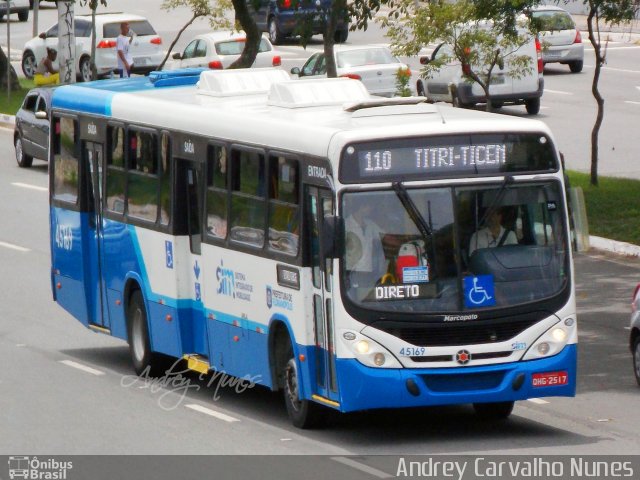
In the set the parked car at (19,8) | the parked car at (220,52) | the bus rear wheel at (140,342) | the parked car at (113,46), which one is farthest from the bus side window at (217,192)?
the parked car at (19,8)

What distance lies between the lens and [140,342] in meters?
16.2

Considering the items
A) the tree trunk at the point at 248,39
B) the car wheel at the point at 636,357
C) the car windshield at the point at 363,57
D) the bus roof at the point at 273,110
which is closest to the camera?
the bus roof at the point at 273,110

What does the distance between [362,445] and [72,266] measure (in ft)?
19.9

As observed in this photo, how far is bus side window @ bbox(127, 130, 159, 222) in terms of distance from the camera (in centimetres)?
1548

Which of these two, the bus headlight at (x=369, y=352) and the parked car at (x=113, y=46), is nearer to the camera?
the bus headlight at (x=369, y=352)

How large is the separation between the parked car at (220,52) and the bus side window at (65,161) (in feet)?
81.4

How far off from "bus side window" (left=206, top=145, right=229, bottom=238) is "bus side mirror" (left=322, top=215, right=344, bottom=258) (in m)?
2.18

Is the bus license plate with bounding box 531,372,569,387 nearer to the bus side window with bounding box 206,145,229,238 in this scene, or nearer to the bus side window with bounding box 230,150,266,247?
the bus side window with bounding box 230,150,266,247

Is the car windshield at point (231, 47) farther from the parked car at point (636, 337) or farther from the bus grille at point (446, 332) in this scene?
the bus grille at point (446, 332)

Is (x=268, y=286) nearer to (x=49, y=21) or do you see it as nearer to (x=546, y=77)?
(x=546, y=77)

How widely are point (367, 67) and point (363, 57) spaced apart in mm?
552

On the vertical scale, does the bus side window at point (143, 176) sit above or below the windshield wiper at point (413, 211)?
below
